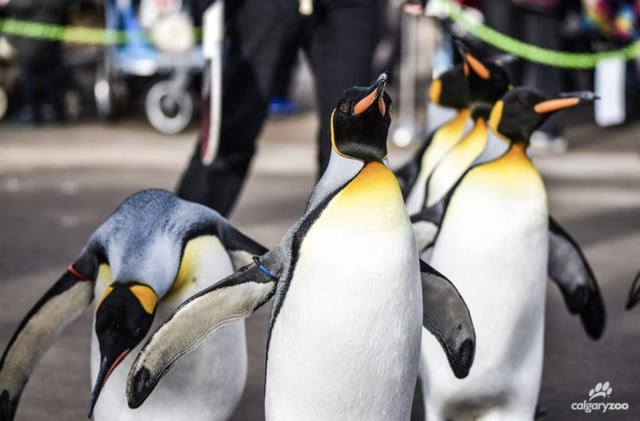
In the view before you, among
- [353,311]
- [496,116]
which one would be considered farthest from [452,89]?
[353,311]

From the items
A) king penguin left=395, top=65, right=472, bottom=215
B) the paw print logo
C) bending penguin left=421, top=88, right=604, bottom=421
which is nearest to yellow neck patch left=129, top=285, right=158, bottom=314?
bending penguin left=421, top=88, right=604, bottom=421

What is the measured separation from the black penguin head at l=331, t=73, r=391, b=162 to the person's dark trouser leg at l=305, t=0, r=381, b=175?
1.81m

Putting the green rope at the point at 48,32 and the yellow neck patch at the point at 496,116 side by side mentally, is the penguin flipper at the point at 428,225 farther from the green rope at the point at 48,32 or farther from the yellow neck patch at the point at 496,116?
the green rope at the point at 48,32

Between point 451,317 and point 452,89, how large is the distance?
5.34 ft

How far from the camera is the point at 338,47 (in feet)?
14.4

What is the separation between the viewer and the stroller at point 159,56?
9.82 m

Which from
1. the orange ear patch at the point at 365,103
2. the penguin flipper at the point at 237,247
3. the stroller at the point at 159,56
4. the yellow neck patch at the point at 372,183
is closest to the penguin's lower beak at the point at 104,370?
the penguin flipper at the point at 237,247

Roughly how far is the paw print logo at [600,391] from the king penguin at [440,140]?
0.71 metres

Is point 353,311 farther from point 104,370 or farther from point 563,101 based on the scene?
point 563,101

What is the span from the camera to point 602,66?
8.13 meters

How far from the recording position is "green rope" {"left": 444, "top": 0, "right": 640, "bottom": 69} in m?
6.79

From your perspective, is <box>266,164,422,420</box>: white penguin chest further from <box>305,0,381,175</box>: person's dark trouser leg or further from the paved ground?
<box>305,0,381,175</box>: person's dark trouser leg

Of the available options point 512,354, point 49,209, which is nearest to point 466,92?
point 512,354

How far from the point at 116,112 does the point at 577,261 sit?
24.7 feet
